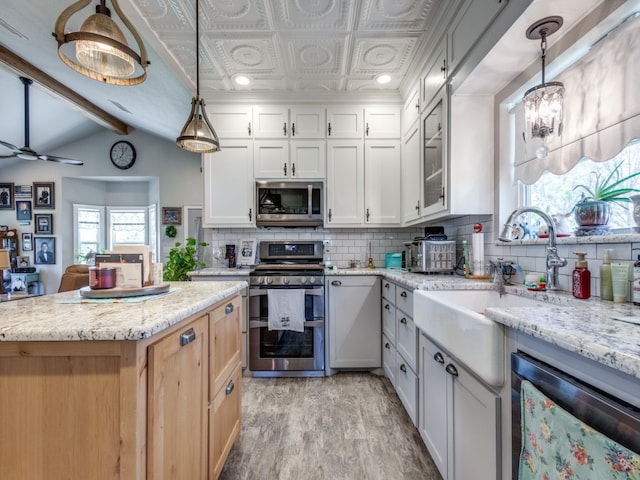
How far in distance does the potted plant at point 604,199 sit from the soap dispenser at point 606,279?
16cm

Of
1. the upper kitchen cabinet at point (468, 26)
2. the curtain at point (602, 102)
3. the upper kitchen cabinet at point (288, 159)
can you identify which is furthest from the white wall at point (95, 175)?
the curtain at point (602, 102)

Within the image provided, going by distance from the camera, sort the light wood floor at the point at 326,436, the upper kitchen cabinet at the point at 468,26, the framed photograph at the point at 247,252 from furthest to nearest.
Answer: the framed photograph at the point at 247,252, the light wood floor at the point at 326,436, the upper kitchen cabinet at the point at 468,26

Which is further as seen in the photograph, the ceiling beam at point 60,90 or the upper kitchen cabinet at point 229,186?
the ceiling beam at point 60,90

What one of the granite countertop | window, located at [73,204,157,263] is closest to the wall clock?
window, located at [73,204,157,263]

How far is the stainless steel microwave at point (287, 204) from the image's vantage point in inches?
116

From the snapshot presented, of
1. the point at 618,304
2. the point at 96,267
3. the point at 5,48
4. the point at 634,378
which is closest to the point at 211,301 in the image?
the point at 96,267

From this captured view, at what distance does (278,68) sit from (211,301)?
223cm

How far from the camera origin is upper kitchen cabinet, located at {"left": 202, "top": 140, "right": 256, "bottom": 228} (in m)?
2.97

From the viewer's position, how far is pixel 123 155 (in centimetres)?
574

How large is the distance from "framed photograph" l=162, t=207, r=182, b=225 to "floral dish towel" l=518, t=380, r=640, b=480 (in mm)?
5960

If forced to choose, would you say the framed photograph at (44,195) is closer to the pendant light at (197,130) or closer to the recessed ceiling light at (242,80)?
the recessed ceiling light at (242,80)

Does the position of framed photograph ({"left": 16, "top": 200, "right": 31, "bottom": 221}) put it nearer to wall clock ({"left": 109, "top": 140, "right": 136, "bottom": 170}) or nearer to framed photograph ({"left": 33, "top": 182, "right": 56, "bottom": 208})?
framed photograph ({"left": 33, "top": 182, "right": 56, "bottom": 208})

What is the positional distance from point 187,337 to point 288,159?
2258 mm

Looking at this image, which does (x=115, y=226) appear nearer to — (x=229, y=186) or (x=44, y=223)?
(x=44, y=223)
